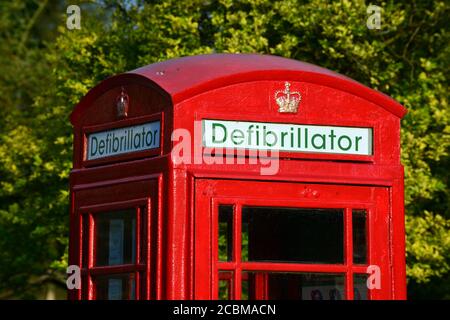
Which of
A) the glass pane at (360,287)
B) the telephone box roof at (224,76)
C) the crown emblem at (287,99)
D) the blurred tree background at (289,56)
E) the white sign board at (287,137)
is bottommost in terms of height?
the glass pane at (360,287)

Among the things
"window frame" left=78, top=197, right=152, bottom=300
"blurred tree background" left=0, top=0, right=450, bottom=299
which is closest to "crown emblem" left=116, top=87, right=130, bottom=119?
"window frame" left=78, top=197, right=152, bottom=300

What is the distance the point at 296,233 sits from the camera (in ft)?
22.8

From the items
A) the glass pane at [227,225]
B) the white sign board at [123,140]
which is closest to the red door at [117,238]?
the white sign board at [123,140]

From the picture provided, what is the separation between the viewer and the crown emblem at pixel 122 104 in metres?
6.98

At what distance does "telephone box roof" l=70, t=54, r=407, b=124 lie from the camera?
664cm

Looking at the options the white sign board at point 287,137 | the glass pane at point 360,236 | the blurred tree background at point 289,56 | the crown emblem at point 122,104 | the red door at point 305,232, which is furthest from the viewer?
the blurred tree background at point 289,56

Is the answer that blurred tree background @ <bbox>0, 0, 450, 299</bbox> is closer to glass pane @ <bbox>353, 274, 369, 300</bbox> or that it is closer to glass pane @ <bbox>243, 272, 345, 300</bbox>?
glass pane @ <bbox>243, 272, 345, 300</bbox>

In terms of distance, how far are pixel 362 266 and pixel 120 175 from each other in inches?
57.3

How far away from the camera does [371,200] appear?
6770 mm

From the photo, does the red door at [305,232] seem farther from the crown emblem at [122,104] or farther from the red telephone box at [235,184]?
the crown emblem at [122,104]

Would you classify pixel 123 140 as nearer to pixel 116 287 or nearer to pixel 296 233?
pixel 116 287

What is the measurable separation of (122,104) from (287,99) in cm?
98

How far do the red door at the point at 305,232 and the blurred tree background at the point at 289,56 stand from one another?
30.9ft
